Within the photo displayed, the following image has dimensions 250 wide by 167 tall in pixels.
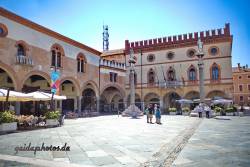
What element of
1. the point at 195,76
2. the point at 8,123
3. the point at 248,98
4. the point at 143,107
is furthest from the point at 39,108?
the point at 248,98

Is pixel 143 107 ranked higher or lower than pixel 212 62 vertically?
lower

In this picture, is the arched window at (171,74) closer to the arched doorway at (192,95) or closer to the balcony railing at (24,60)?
the arched doorway at (192,95)

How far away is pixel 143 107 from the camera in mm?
33969

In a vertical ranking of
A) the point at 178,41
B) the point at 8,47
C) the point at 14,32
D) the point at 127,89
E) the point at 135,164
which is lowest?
the point at 135,164

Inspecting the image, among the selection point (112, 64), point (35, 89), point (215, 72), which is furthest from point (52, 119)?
point (215, 72)

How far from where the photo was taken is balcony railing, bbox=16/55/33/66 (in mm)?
17625

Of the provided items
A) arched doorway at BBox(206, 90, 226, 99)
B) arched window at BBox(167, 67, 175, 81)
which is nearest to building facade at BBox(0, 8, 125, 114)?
arched window at BBox(167, 67, 175, 81)

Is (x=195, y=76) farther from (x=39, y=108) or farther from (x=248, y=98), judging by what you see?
(x=248, y=98)

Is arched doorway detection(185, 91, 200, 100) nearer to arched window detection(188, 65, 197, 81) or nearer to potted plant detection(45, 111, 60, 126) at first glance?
arched window detection(188, 65, 197, 81)

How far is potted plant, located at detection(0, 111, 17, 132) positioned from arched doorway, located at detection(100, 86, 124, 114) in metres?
21.7

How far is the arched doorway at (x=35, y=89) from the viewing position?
22.1 metres

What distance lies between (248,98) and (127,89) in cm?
3192

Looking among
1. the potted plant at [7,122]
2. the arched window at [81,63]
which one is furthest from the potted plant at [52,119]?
the arched window at [81,63]

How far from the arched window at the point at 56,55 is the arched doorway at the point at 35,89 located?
6.65 ft
